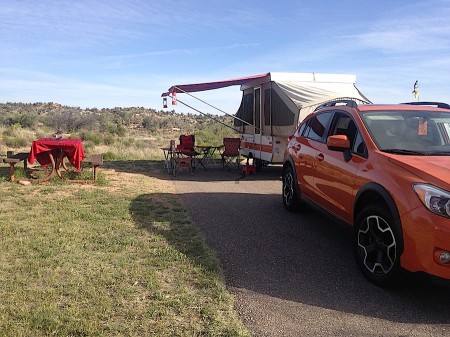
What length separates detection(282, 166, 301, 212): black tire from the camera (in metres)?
6.96

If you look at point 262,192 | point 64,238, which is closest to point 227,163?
point 262,192

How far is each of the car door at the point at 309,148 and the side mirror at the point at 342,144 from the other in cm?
89

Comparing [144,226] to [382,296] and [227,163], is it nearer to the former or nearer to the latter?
[382,296]

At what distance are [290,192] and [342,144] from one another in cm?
241

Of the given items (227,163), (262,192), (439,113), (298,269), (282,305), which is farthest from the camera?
(227,163)

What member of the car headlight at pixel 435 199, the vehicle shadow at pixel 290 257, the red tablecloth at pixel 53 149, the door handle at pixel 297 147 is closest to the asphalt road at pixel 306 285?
the vehicle shadow at pixel 290 257

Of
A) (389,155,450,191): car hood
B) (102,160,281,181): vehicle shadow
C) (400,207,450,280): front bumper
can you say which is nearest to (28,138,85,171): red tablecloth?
(102,160,281,181): vehicle shadow

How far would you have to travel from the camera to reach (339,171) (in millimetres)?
5141

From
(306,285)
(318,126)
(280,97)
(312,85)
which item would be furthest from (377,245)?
(312,85)

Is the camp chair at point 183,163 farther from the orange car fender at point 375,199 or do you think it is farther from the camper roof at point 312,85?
the orange car fender at point 375,199

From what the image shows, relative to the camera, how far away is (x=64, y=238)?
17.9 feet

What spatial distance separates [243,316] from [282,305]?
415 mm

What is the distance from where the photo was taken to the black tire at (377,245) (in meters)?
3.95

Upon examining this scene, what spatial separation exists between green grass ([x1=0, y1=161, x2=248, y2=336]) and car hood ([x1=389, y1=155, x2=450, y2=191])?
2.00 metres
